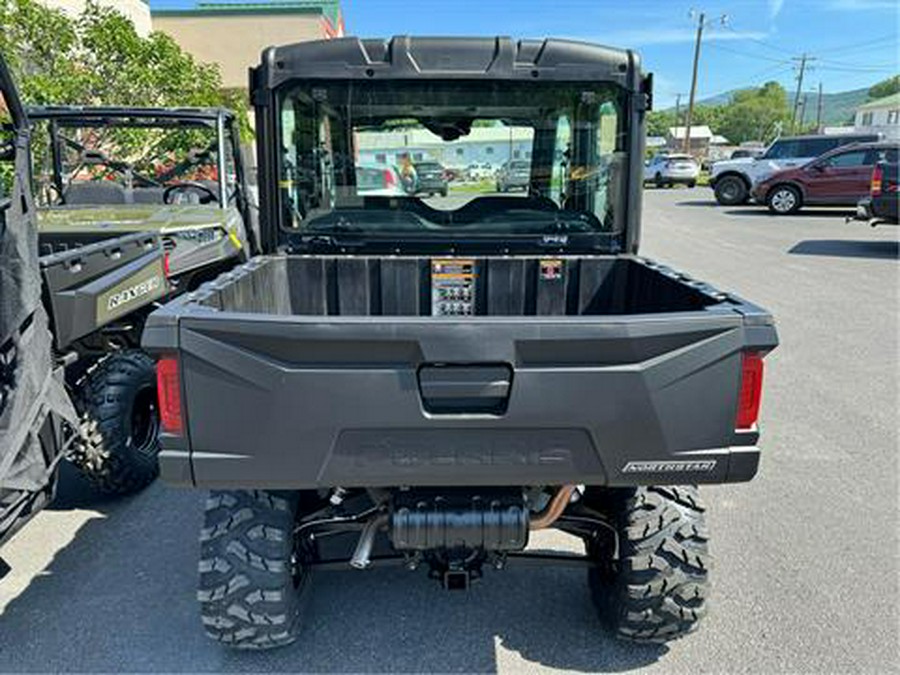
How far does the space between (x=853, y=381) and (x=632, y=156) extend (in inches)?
141

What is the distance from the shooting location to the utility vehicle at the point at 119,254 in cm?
353

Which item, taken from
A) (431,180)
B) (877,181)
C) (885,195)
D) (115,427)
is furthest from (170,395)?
(877,181)

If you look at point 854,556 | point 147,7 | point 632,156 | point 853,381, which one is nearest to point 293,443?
point 632,156

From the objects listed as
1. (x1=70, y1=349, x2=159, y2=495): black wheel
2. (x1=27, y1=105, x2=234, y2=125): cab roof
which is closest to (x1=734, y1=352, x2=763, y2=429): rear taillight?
(x1=70, y1=349, x2=159, y2=495): black wheel

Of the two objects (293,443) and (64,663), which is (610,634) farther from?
(64,663)

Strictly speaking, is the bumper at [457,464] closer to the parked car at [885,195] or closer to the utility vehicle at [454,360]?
the utility vehicle at [454,360]

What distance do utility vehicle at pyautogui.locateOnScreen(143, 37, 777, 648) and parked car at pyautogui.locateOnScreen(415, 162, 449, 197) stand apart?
80mm

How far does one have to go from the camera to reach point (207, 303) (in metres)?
2.37

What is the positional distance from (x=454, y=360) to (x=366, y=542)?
2.88ft

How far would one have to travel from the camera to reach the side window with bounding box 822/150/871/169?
1638 centimetres

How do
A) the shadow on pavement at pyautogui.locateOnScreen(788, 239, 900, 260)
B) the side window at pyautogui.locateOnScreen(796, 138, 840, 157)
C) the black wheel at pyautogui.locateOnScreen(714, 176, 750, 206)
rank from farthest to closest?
the black wheel at pyautogui.locateOnScreen(714, 176, 750, 206), the side window at pyautogui.locateOnScreen(796, 138, 840, 157), the shadow on pavement at pyautogui.locateOnScreen(788, 239, 900, 260)

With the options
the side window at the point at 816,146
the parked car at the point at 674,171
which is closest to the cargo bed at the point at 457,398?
the side window at the point at 816,146

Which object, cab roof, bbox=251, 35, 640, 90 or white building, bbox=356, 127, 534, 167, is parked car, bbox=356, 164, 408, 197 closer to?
white building, bbox=356, 127, 534, 167

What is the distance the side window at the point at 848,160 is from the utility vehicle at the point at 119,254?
15636mm
